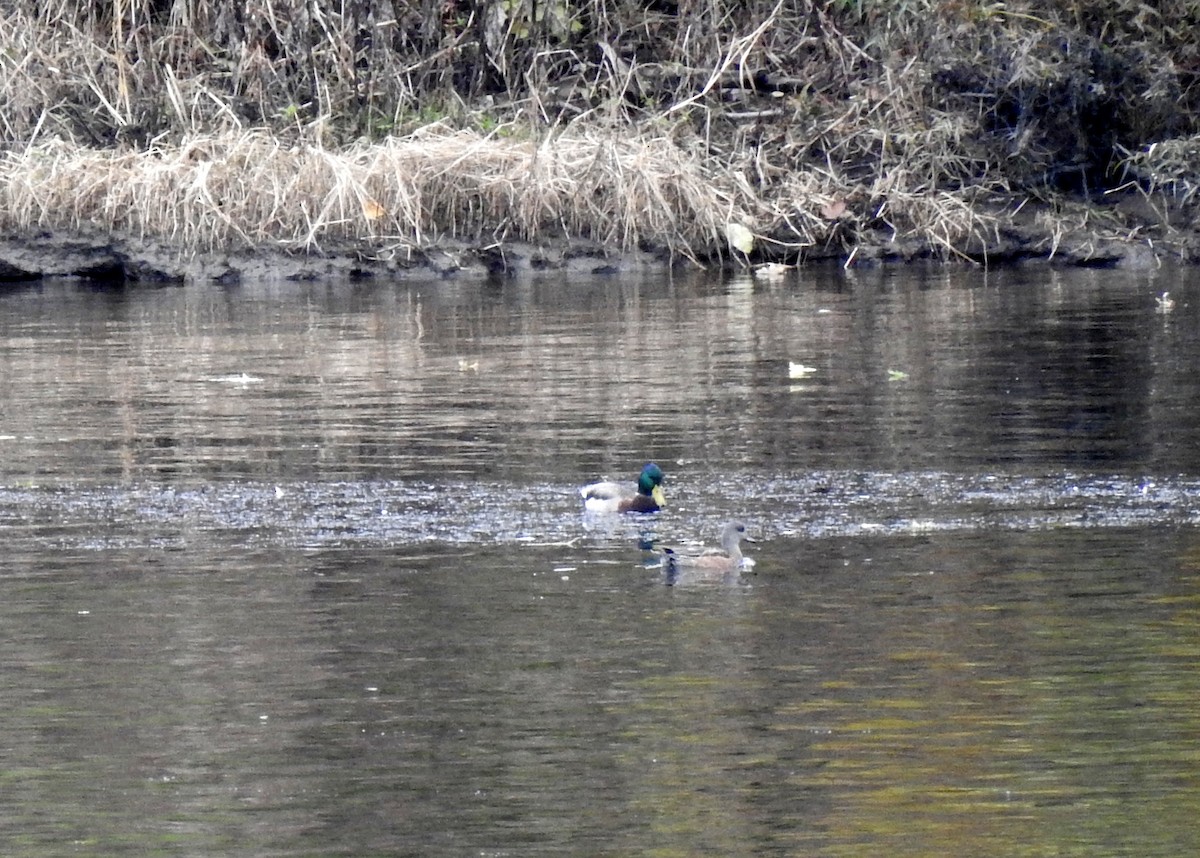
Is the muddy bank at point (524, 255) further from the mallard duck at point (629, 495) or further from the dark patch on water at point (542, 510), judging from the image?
the mallard duck at point (629, 495)

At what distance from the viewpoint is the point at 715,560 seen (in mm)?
9391

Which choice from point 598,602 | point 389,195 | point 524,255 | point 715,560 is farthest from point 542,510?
point 389,195

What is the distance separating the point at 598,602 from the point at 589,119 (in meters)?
17.7

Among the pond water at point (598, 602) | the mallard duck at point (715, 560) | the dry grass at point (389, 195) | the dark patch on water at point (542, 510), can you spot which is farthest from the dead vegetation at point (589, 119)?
the mallard duck at point (715, 560)

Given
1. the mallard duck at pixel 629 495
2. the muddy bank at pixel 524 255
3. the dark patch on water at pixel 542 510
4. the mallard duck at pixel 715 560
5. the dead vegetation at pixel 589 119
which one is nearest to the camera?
the mallard duck at pixel 715 560

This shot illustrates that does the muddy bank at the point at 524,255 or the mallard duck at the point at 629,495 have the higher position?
the muddy bank at the point at 524,255

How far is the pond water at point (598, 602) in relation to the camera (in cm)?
642

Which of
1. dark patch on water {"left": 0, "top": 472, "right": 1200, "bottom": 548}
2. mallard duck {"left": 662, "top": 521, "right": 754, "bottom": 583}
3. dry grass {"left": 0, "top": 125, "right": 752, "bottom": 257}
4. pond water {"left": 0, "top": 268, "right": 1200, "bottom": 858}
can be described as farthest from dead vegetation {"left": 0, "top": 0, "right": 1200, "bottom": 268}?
mallard duck {"left": 662, "top": 521, "right": 754, "bottom": 583}

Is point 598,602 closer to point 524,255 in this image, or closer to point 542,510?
point 542,510

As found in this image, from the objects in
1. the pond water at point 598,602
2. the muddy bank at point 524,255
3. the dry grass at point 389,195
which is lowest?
the pond water at point 598,602

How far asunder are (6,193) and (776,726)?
18.6 meters

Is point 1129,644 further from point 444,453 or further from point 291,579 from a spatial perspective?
point 444,453

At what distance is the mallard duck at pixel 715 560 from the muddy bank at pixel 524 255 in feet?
47.1

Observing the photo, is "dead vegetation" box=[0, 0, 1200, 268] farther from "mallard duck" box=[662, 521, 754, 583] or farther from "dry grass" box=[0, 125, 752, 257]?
"mallard duck" box=[662, 521, 754, 583]
